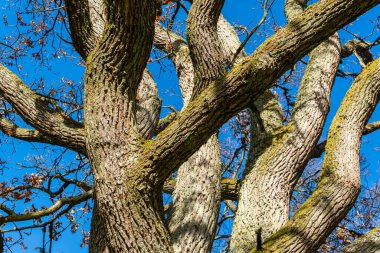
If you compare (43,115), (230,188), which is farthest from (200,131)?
(230,188)

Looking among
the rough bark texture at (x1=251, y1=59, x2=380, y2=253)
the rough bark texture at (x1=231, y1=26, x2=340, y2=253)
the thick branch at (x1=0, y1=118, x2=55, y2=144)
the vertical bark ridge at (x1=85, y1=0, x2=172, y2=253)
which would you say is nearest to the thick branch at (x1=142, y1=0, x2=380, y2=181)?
the vertical bark ridge at (x1=85, y1=0, x2=172, y2=253)

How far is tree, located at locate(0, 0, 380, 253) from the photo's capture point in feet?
7.58

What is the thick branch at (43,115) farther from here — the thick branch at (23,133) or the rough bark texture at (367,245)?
the rough bark texture at (367,245)

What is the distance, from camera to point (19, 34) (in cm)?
510

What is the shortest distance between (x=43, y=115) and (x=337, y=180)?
2.69 meters

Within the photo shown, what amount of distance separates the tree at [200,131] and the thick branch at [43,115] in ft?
0.03

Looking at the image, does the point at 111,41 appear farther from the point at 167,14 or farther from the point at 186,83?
the point at 167,14

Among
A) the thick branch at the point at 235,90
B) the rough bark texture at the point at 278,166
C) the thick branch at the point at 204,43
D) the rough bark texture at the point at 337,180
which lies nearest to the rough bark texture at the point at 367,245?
the rough bark texture at the point at 337,180

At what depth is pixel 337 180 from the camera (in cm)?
317

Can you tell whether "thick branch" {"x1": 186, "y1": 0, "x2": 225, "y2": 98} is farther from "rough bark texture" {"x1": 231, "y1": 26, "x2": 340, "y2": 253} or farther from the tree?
"rough bark texture" {"x1": 231, "y1": 26, "x2": 340, "y2": 253}

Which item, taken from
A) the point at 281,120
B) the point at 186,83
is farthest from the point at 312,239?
the point at 186,83

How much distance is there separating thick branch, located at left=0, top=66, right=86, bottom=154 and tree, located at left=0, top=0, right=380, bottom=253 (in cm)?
1

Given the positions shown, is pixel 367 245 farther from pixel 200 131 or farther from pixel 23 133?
pixel 23 133

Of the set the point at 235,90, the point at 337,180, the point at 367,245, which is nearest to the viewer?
the point at 235,90
